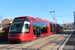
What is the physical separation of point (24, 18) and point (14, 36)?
2408 mm

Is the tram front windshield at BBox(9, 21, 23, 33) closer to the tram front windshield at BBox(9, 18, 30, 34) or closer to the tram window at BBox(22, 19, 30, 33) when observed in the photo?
the tram front windshield at BBox(9, 18, 30, 34)

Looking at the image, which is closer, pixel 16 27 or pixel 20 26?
pixel 20 26

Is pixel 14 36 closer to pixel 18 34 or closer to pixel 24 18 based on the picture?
pixel 18 34

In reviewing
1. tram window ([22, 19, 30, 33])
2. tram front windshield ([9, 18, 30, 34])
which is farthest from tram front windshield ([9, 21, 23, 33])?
tram window ([22, 19, 30, 33])

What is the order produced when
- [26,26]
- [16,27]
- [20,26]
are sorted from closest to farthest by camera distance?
[20,26], [16,27], [26,26]

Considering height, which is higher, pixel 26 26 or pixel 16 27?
pixel 26 26

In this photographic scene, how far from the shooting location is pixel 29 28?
37.0ft

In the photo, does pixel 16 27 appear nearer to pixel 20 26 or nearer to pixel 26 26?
pixel 20 26

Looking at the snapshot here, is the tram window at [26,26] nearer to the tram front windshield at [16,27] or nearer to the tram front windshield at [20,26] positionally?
the tram front windshield at [20,26]

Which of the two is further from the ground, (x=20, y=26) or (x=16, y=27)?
(x=20, y=26)

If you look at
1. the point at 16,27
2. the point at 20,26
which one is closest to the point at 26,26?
the point at 20,26

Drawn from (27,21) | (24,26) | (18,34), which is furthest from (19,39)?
(27,21)

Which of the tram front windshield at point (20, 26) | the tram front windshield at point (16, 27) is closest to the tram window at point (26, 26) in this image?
the tram front windshield at point (20, 26)

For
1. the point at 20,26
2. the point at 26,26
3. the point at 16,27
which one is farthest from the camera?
the point at 26,26
